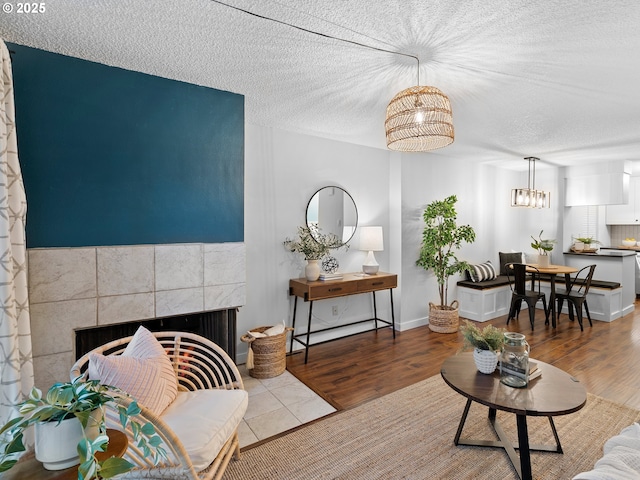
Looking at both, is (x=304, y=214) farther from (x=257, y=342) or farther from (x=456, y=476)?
(x=456, y=476)

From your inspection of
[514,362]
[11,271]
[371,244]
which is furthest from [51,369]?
[371,244]

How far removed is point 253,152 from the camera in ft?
11.5

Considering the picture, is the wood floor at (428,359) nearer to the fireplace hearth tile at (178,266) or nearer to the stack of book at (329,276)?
the stack of book at (329,276)

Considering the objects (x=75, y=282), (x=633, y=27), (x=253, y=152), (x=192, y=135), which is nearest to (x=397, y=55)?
(x=633, y=27)

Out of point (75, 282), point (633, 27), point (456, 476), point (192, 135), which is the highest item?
point (633, 27)

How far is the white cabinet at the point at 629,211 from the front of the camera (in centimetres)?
673

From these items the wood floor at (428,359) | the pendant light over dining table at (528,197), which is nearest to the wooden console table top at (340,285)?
the wood floor at (428,359)

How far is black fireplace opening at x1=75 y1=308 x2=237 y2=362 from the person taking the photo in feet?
7.49

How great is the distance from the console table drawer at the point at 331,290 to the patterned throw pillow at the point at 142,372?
5.89ft

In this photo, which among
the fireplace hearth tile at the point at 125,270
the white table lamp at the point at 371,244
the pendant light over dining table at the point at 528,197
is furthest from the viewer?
the pendant light over dining table at the point at 528,197

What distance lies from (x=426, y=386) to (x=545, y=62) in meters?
2.65

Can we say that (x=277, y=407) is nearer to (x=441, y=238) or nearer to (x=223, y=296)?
(x=223, y=296)

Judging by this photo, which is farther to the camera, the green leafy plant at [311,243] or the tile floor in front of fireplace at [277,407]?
the green leafy plant at [311,243]

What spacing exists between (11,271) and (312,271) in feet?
8.06
